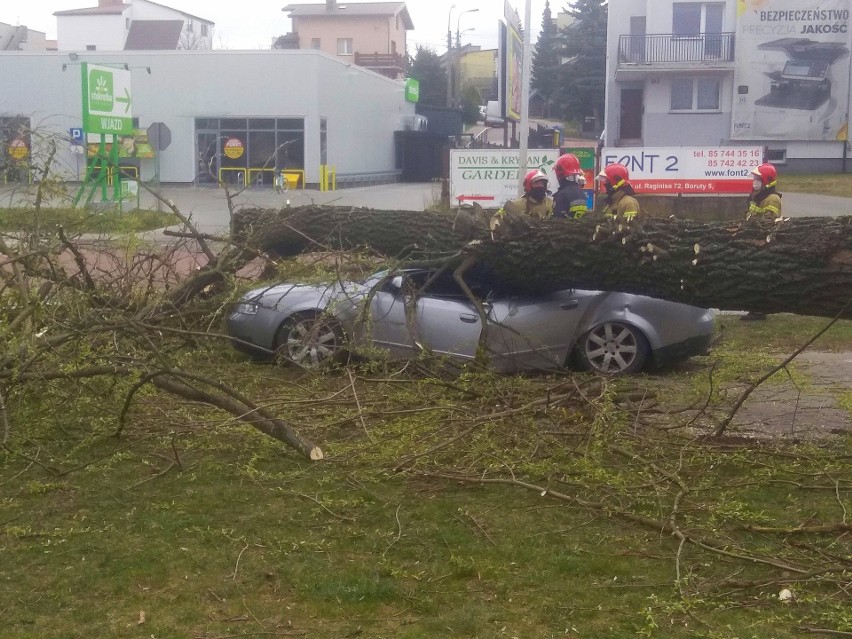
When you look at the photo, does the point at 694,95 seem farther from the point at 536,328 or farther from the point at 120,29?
the point at 120,29

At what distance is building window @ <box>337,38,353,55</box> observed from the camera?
75.4 meters

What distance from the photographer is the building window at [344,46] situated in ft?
247

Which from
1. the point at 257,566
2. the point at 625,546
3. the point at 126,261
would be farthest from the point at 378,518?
the point at 126,261

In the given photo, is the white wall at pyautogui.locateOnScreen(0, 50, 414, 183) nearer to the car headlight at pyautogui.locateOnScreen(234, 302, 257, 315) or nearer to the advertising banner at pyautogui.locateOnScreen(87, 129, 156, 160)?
the advertising banner at pyautogui.locateOnScreen(87, 129, 156, 160)

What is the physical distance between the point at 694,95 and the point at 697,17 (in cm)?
300

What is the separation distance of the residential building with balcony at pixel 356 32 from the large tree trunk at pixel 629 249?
65.3 meters

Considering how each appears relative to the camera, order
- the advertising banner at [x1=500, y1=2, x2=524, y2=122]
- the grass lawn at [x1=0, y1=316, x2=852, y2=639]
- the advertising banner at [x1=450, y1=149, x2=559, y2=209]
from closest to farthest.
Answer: the grass lawn at [x1=0, y1=316, x2=852, y2=639]
the advertising banner at [x1=450, y1=149, x2=559, y2=209]
the advertising banner at [x1=500, y1=2, x2=524, y2=122]

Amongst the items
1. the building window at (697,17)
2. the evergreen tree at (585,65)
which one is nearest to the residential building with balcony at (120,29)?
the evergreen tree at (585,65)

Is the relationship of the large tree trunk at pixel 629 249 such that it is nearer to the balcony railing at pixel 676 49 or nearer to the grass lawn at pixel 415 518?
the grass lawn at pixel 415 518

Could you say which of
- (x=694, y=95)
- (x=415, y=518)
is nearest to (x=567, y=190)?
(x=415, y=518)

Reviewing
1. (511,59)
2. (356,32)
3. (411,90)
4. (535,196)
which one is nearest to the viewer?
(535,196)

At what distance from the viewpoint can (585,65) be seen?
2240 inches

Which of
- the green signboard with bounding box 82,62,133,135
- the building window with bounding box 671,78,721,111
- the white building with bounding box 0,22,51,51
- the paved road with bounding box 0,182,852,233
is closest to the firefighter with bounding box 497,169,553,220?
the paved road with bounding box 0,182,852,233

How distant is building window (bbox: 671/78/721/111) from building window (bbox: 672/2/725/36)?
184 cm
